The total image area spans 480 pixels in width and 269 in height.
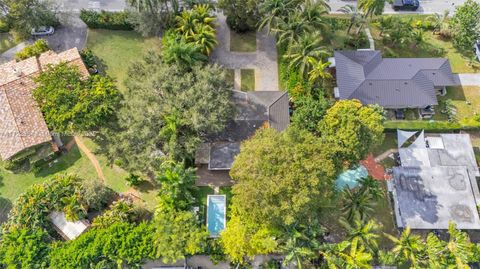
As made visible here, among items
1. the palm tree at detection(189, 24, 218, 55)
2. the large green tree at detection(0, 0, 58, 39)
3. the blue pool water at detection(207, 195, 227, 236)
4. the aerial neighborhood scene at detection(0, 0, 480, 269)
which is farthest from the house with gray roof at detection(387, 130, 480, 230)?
the large green tree at detection(0, 0, 58, 39)

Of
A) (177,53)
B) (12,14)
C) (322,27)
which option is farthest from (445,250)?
(12,14)

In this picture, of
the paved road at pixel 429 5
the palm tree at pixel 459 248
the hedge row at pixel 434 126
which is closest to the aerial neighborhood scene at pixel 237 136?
the palm tree at pixel 459 248

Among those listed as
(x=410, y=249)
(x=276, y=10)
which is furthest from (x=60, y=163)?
(x=410, y=249)

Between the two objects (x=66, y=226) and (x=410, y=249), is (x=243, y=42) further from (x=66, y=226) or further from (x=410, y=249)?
(x=410, y=249)

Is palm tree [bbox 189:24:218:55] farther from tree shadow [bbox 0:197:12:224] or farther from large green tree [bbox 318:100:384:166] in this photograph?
tree shadow [bbox 0:197:12:224]

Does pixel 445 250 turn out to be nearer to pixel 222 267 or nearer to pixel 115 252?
pixel 222 267

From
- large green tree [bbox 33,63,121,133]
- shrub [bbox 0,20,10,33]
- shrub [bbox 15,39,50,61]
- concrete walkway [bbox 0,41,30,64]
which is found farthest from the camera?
concrete walkway [bbox 0,41,30,64]
